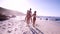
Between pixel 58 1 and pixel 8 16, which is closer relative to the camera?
pixel 8 16

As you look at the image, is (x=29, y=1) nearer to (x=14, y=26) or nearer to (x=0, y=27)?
(x=14, y=26)

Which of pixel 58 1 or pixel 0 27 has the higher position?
pixel 58 1

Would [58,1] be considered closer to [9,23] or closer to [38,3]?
[38,3]

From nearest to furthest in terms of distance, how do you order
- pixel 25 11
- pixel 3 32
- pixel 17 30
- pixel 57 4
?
1. pixel 3 32
2. pixel 17 30
3. pixel 25 11
4. pixel 57 4

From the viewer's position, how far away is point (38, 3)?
2232 mm

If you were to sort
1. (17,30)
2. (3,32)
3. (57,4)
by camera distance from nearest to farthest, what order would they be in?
(3,32), (17,30), (57,4)

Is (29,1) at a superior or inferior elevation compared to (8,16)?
superior

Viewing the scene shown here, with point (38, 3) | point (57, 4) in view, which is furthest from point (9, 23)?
point (57, 4)

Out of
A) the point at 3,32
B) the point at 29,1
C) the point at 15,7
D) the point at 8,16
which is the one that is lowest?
the point at 3,32

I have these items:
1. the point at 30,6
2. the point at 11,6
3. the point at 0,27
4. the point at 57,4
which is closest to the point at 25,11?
the point at 30,6

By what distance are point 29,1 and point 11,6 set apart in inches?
18.3

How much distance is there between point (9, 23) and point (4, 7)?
43 cm

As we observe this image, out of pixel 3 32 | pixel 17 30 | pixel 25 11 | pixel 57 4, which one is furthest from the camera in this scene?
pixel 57 4

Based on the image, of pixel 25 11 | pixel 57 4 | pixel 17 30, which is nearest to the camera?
pixel 17 30
